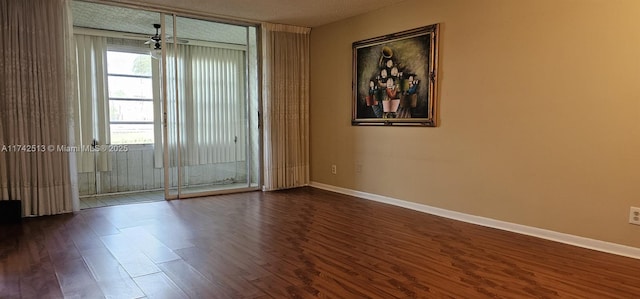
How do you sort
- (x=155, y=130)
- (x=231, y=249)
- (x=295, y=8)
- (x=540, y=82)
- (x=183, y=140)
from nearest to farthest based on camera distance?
(x=231, y=249)
(x=540, y=82)
(x=295, y=8)
(x=183, y=140)
(x=155, y=130)

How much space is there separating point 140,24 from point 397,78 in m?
3.53

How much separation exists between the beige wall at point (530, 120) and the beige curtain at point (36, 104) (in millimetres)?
3458

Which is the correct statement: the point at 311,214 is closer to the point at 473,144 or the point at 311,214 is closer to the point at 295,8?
the point at 473,144

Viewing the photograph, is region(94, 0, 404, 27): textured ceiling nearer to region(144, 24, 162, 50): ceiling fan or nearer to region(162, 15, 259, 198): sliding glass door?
region(162, 15, 259, 198): sliding glass door

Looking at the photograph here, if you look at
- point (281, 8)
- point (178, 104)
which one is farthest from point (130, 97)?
point (281, 8)

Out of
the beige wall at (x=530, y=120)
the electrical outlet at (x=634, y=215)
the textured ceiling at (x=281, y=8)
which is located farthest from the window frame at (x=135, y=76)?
the electrical outlet at (x=634, y=215)

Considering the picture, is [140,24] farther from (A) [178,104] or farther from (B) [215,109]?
(B) [215,109]

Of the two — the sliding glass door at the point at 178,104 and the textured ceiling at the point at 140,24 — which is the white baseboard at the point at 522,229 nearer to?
the sliding glass door at the point at 178,104

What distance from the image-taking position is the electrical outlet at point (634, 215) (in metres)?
2.87

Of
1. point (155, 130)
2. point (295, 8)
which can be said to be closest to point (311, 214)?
point (295, 8)

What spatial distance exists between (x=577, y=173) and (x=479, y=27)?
156 centimetres

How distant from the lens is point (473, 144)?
12.5 ft

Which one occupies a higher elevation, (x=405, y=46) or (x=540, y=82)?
(x=405, y=46)

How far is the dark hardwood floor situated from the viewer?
7.55 ft
